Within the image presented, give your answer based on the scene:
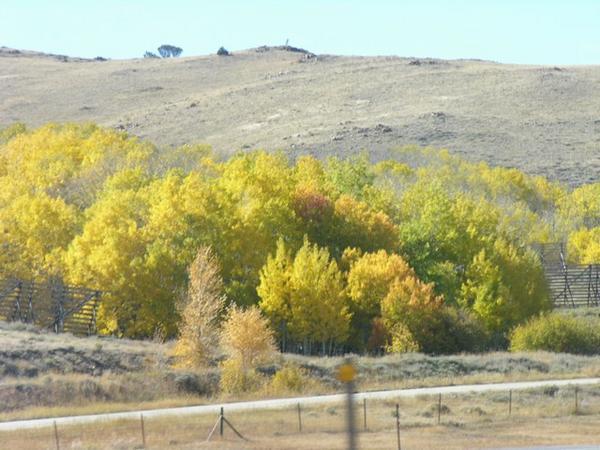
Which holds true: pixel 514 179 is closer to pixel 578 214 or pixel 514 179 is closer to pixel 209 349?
pixel 578 214

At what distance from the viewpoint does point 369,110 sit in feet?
546

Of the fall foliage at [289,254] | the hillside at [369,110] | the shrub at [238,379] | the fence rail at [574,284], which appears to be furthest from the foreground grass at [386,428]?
the hillside at [369,110]

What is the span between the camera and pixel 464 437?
39.1 meters

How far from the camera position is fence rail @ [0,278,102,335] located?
6419 cm

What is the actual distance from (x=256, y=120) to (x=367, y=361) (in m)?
108

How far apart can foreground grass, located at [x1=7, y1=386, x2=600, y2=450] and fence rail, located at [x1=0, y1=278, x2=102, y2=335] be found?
894 inches

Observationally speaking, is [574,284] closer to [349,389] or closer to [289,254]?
[289,254]

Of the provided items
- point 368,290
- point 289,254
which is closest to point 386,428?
point 368,290

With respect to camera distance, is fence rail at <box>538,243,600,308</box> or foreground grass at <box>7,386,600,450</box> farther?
fence rail at <box>538,243,600,308</box>

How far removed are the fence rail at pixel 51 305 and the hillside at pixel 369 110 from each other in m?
73.0

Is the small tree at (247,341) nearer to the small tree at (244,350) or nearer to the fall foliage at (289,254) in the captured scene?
the small tree at (244,350)

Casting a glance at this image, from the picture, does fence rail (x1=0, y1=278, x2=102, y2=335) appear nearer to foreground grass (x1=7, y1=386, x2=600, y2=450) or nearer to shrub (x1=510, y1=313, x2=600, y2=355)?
shrub (x1=510, y1=313, x2=600, y2=355)

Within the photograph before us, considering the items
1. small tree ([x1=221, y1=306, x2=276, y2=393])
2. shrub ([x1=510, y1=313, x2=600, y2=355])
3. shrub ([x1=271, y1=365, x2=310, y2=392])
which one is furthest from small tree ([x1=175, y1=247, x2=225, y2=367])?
shrub ([x1=510, y1=313, x2=600, y2=355])

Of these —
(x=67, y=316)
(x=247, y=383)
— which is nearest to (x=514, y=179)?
Answer: (x=67, y=316)
